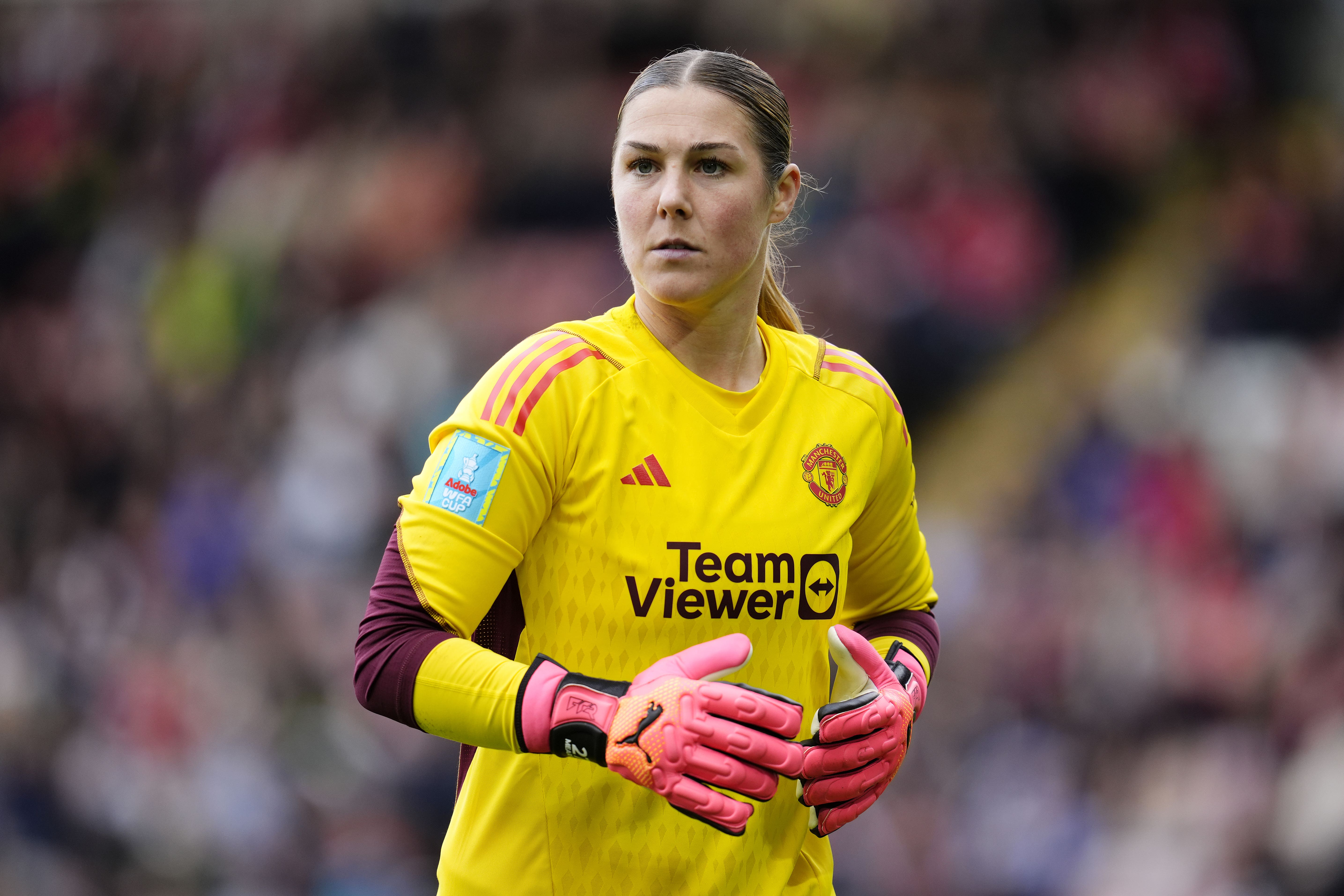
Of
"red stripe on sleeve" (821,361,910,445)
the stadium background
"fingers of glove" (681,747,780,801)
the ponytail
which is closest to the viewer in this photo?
"fingers of glove" (681,747,780,801)

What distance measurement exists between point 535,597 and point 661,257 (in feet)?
1.87

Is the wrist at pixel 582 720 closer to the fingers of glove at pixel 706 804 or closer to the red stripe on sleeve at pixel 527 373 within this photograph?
the fingers of glove at pixel 706 804

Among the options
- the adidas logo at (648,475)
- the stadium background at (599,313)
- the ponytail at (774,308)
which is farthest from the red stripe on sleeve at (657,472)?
the stadium background at (599,313)

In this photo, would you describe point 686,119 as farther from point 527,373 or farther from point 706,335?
point 527,373

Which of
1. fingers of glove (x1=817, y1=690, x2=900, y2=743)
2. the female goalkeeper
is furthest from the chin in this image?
fingers of glove (x1=817, y1=690, x2=900, y2=743)

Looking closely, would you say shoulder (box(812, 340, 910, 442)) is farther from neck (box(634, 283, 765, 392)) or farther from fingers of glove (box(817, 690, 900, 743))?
fingers of glove (box(817, 690, 900, 743))

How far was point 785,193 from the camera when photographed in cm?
249

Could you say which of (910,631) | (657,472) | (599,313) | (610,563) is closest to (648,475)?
(657,472)

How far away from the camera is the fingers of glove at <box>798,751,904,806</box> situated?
2139 millimetres

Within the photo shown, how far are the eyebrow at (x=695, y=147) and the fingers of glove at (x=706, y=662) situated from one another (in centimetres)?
77

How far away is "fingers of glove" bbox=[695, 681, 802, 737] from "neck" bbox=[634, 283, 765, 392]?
22.8 inches

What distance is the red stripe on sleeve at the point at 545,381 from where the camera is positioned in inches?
83.6

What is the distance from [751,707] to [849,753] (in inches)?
9.3

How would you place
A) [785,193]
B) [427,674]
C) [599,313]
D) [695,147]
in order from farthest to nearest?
[599,313] → [785,193] → [695,147] → [427,674]
